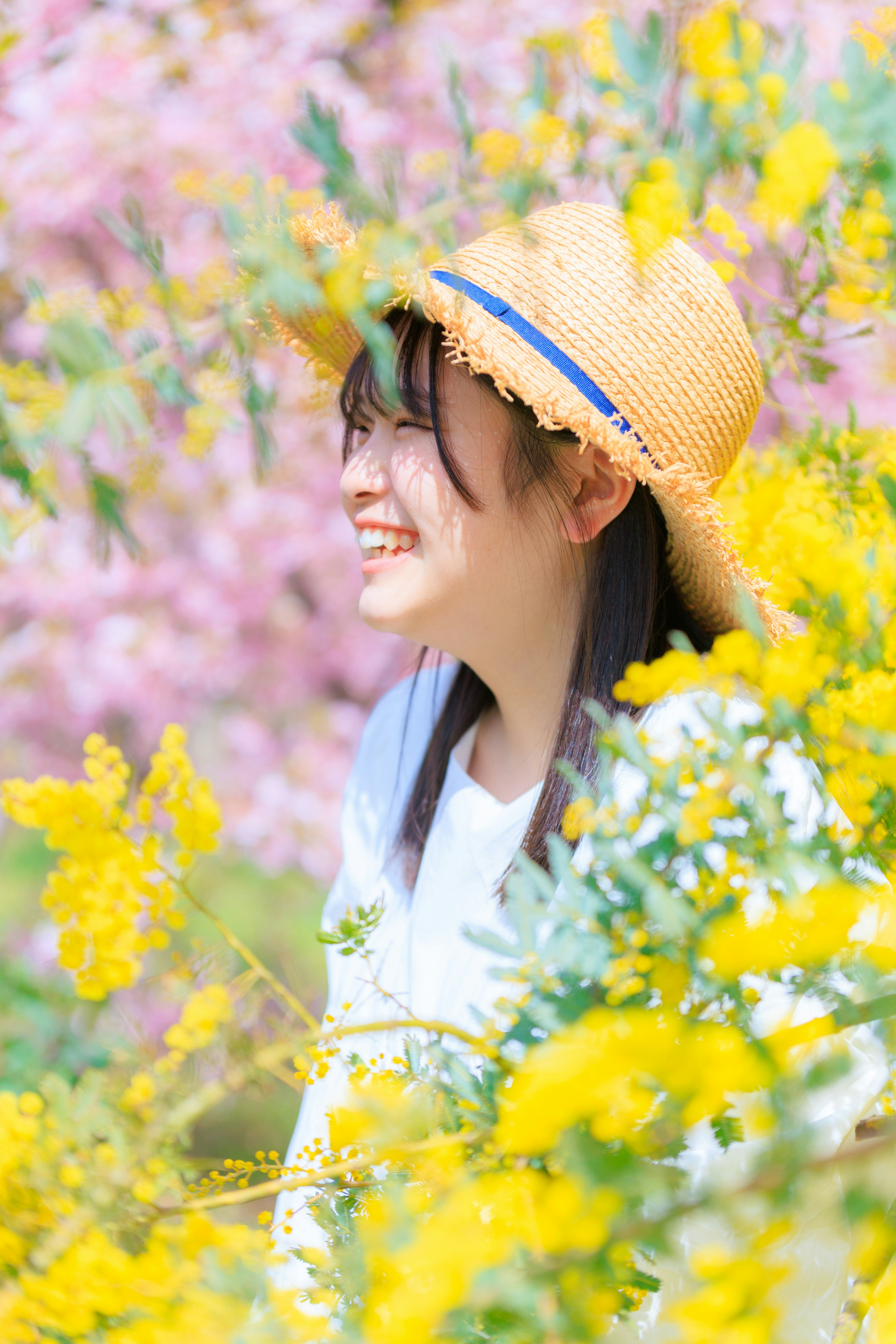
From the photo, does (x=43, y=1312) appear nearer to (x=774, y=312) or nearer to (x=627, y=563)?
(x=627, y=563)

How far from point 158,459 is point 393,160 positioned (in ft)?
1.64

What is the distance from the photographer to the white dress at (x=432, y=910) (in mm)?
798

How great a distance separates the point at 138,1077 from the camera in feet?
2.87

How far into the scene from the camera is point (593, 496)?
3.28 ft

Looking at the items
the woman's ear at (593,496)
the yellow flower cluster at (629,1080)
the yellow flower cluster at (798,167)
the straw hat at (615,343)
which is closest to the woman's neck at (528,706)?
the woman's ear at (593,496)

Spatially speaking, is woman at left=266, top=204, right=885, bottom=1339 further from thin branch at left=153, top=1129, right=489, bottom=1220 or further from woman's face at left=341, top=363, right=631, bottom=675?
thin branch at left=153, top=1129, right=489, bottom=1220

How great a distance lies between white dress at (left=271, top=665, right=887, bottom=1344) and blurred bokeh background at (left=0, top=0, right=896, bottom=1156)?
35.6 inches

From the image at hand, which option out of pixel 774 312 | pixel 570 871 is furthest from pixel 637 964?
pixel 774 312

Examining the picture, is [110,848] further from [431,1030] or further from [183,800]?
[431,1030]

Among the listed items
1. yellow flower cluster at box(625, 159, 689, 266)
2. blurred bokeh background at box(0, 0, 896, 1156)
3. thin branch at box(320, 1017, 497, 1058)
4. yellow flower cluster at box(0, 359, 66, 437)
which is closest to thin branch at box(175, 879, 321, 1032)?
thin branch at box(320, 1017, 497, 1058)

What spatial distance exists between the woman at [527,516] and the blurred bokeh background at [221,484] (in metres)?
1.06

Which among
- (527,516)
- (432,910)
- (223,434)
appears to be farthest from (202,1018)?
(223,434)

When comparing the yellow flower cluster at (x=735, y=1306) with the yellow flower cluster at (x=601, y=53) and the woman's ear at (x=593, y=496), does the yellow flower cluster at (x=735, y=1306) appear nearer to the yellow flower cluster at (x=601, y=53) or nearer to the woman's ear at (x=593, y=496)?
the woman's ear at (x=593, y=496)

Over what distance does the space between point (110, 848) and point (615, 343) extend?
0.67 meters
